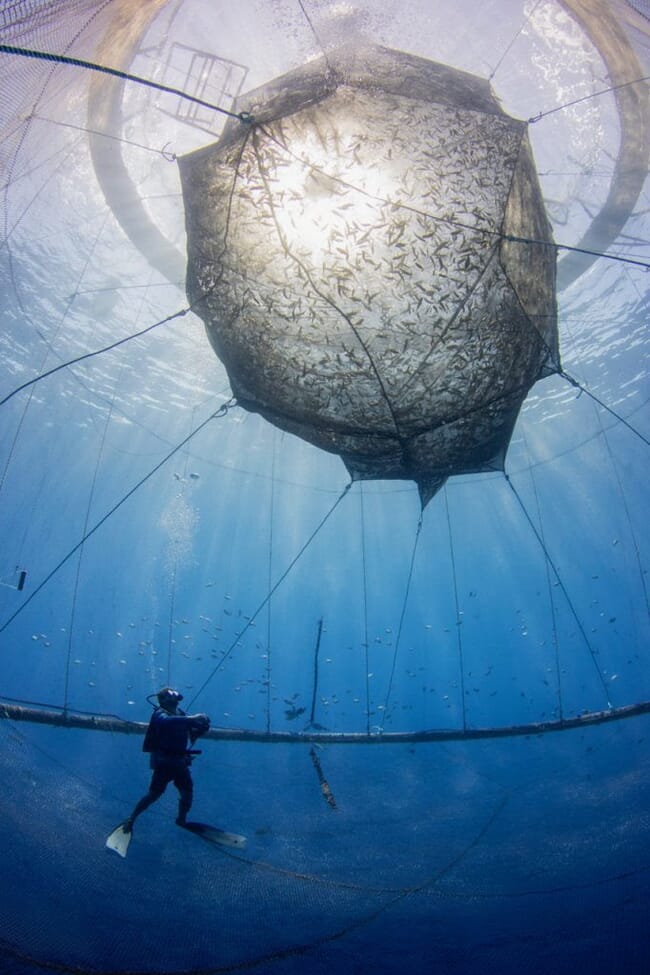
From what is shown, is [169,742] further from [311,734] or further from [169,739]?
[311,734]

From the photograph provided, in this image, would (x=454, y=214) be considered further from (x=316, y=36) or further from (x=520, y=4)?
(x=520, y=4)

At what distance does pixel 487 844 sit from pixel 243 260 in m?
10.3

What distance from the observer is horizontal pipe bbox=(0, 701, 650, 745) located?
9945 millimetres

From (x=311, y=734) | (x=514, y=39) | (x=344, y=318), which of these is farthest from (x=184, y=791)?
(x=514, y=39)

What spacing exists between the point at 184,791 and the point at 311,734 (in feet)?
19.2

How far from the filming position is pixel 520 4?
212 inches

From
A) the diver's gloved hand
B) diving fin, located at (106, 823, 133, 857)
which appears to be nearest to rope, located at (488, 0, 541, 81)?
the diver's gloved hand

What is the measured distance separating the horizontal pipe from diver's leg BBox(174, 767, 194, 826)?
4.04 metres

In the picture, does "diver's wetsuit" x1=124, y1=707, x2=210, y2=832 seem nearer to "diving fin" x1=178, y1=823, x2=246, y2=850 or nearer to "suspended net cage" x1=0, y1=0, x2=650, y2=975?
"diving fin" x1=178, y1=823, x2=246, y2=850

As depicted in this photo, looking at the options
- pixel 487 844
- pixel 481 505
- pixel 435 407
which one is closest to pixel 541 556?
pixel 481 505

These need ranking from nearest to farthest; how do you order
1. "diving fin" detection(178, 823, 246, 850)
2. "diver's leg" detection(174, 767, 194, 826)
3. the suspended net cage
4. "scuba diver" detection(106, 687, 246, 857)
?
the suspended net cage, "scuba diver" detection(106, 687, 246, 857), "diver's leg" detection(174, 767, 194, 826), "diving fin" detection(178, 823, 246, 850)

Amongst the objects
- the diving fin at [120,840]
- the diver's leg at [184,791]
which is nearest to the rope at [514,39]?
the diver's leg at [184,791]

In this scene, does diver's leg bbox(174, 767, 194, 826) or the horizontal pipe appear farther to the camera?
the horizontal pipe

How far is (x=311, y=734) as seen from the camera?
11.9m
